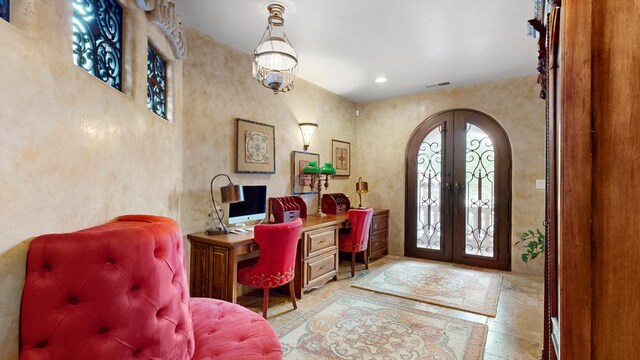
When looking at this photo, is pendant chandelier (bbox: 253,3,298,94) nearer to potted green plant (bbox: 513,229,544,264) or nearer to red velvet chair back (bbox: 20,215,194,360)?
red velvet chair back (bbox: 20,215,194,360)

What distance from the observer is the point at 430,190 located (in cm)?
484

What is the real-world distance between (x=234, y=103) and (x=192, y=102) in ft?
1.70

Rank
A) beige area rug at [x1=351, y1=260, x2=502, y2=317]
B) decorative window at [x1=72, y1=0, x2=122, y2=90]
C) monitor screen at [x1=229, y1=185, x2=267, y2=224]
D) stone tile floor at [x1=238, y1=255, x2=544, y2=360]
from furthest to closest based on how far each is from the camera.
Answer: beige area rug at [x1=351, y1=260, x2=502, y2=317] < monitor screen at [x1=229, y1=185, x2=267, y2=224] < stone tile floor at [x1=238, y1=255, x2=544, y2=360] < decorative window at [x1=72, y1=0, x2=122, y2=90]

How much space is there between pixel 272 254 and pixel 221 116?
1.55 meters

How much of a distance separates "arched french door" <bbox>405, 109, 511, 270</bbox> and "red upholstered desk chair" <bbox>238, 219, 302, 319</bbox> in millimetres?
2901

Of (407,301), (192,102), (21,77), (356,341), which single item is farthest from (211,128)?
(407,301)

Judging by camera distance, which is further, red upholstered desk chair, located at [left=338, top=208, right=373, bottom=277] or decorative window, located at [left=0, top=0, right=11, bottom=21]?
red upholstered desk chair, located at [left=338, top=208, right=373, bottom=277]

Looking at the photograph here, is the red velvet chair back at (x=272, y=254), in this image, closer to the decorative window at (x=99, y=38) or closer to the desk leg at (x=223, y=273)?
the desk leg at (x=223, y=273)

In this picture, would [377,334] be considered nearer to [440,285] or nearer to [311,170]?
[440,285]

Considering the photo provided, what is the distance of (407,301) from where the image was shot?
10.4 ft

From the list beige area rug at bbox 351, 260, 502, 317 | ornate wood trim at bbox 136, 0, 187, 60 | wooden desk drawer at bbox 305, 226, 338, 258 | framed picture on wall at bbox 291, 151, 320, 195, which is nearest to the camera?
ornate wood trim at bbox 136, 0, 187, 60

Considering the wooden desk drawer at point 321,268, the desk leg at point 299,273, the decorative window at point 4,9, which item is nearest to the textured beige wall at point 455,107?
the wooden desk drawer at point 321,268

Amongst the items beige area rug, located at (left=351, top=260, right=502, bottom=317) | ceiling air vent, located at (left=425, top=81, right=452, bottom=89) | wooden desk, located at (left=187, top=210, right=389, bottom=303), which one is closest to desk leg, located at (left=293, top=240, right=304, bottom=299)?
wooden desk, located at (left=187, top=210, right=389, bottom=303)

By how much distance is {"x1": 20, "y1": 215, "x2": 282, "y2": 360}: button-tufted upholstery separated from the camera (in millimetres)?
1043
